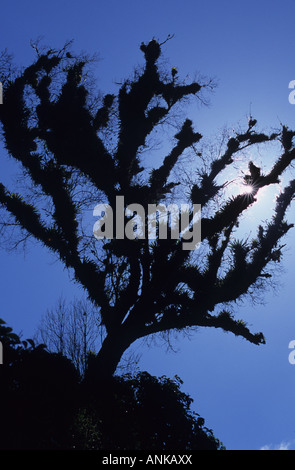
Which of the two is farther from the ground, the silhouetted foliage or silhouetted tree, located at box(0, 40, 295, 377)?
silhouetted tree, located at box(0, 40, 295, 377)

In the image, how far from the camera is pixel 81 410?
8.15 m

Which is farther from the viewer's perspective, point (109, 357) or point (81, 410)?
point (109, 357)

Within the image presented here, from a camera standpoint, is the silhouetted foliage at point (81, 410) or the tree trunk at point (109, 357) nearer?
the silhouetted foliage at point (81, 410)

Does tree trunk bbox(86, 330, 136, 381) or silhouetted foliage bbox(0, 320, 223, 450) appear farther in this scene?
tree trunk bbox(86, 330, 136, 381)

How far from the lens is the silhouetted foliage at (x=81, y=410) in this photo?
6463 mm

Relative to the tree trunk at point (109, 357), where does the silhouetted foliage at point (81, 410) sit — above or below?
below

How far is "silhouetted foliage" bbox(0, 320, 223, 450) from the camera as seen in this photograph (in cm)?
646

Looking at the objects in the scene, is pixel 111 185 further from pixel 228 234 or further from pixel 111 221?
pixel 228 234

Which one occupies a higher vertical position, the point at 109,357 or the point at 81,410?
the point at 109,357

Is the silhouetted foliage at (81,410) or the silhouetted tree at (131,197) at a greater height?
the silhouetted tree at (131,197)

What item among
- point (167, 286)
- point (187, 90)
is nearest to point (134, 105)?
point (187, 90)

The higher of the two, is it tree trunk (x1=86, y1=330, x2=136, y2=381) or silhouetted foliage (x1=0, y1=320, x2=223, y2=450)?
tree trunk (x1=86, y1=330, x2=136, y2=381)

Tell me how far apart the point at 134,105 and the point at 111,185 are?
3.18 m

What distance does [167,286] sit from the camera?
1086 centimetres
